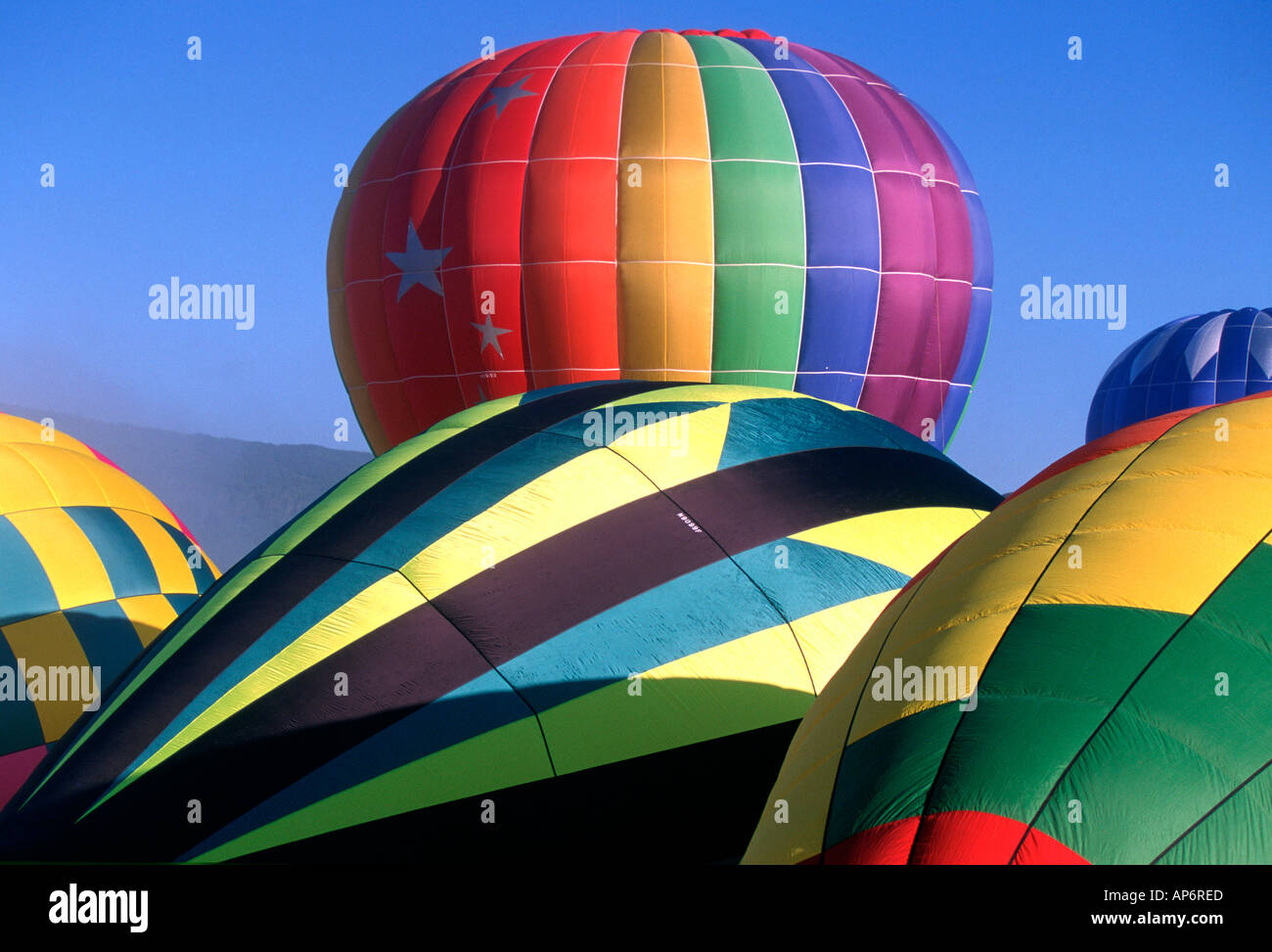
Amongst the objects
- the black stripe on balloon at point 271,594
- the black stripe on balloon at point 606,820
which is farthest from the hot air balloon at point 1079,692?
the black stripe on balloon at point 271,594

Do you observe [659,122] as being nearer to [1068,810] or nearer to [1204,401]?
[1068,810]

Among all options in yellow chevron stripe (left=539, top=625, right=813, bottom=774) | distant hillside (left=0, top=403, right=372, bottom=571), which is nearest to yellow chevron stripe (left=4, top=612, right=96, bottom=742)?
yellow chevron stripe (left=539, top=625, right=813, bottom=774)

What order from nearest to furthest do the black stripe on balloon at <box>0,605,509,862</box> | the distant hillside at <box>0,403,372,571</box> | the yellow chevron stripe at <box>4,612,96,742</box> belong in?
the black stripe on balloon at <box>0,605,509,862</box> → the yellow chevron stripe at <box>4,612,96,742</box> → the distant hillside at <box>0,403,372,571</box>

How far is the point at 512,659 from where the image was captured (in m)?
3.53

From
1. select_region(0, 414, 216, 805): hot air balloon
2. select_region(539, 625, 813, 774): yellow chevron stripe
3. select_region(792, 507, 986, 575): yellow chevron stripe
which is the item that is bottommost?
select_region(539, 625, 813, 774): yellow chevron stripe

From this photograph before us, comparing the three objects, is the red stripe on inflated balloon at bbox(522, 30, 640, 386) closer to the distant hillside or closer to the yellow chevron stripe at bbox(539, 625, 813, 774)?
the yellow chevron stripe at bbox(539, 625, 813, 774)

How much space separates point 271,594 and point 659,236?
7.25 metres

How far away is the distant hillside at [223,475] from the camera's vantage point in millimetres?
43594

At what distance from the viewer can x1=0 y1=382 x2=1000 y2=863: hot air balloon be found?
328cm

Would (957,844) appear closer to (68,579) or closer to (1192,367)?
(68,579)

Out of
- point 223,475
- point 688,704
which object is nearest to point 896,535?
point 688,704

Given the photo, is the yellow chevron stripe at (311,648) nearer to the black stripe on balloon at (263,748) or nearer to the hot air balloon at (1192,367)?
the black stripe on balloon at (263,748)

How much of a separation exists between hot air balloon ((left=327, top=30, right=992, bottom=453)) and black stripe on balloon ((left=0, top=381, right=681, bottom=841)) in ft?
20.2
